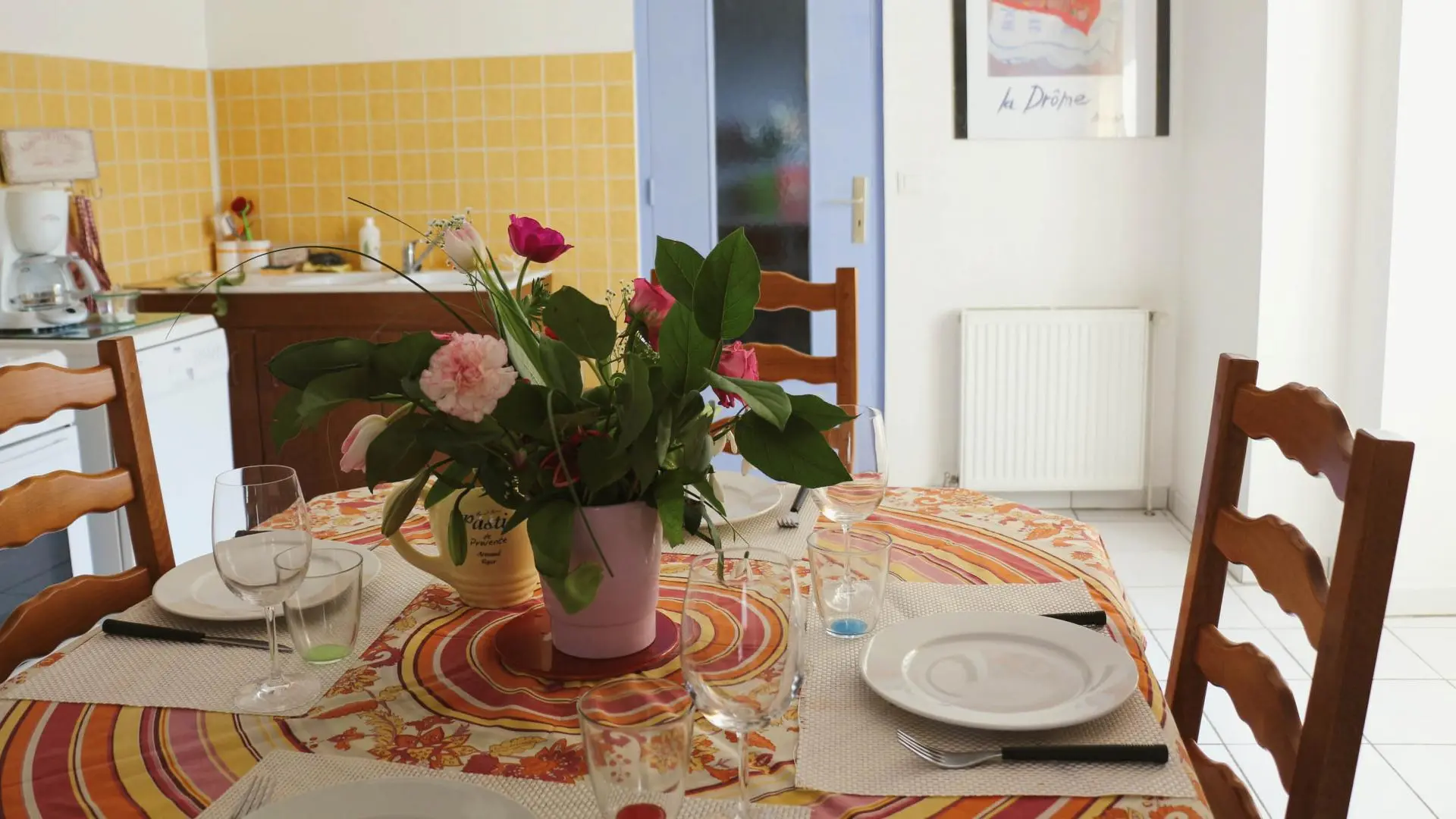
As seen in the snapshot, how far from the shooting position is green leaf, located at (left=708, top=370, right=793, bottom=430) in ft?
3.53

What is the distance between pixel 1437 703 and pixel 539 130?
9.34 feet

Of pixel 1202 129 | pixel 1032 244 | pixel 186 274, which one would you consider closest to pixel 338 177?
pixel 186 274

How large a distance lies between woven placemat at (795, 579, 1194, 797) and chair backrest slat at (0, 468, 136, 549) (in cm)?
94

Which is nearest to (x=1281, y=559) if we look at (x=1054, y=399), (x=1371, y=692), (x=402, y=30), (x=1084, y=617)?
(x=1084, y=617)

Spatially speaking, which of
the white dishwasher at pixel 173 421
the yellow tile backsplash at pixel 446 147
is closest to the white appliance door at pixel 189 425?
the white dishwasher at pixel 173 421

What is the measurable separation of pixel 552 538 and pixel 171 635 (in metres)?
0.48

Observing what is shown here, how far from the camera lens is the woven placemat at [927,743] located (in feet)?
3.30

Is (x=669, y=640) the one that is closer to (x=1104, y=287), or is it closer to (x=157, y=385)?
(x=157, y=385)

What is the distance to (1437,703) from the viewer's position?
268 cm

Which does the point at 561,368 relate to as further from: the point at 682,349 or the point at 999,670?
the point at 999,670

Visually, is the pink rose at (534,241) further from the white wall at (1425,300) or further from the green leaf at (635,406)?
the white wall at (1425,300)

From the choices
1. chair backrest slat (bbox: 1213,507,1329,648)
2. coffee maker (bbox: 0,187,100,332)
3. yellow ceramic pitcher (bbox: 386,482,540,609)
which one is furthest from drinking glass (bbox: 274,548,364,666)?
coffee maker (bbox: 0,187,100,332)

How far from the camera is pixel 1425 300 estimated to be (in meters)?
3.07

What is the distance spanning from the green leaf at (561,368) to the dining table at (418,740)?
0.94 feet
